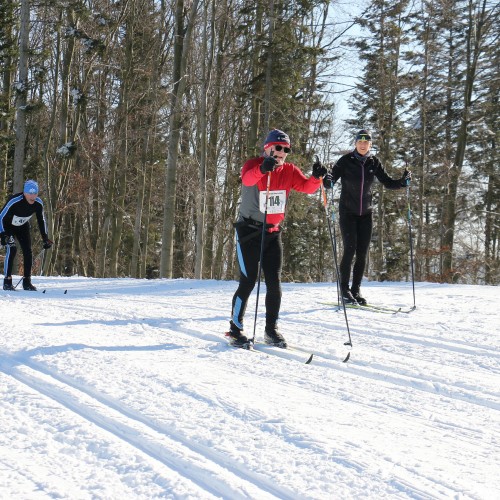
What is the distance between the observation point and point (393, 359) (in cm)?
462

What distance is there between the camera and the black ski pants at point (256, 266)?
5148mm

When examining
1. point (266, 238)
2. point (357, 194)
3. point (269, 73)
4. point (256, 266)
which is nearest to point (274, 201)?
point (266, 238)

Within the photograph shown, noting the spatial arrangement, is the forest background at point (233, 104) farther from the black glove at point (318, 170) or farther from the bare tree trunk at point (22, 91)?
the black glove at point (318, 170)

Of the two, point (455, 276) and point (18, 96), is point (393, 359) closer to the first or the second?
point (18, 96)

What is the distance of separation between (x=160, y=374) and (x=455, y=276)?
19.8 m

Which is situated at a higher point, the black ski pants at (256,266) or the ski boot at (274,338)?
the black ski pants at (256,266)

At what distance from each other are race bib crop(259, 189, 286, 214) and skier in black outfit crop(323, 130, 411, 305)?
2146 millimetres

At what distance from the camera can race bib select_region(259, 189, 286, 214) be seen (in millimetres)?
5160

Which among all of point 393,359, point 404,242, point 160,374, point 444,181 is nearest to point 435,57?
point 444,181

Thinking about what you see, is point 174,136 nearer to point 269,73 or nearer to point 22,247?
point 269,73

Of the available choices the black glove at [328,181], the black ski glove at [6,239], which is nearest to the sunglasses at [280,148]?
the black glove at [328,181]

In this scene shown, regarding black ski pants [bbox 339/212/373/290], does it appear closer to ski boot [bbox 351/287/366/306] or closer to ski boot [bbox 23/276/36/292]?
ski boot [bbox 351/287/366/306]

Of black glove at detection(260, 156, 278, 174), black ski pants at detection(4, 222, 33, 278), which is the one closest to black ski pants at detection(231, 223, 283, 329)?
black glove at detection(260, 156, 278, 174)

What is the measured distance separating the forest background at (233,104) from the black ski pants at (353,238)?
28.9ft
